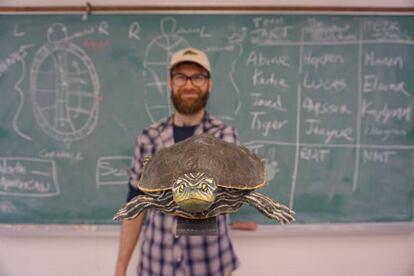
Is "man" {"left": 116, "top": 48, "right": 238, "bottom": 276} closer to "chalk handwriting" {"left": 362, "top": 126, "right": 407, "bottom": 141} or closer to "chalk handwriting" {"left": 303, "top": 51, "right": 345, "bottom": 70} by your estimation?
"chalk handwriting" {"left": 303, "top": 51, "right": 345, "bottom": 70}

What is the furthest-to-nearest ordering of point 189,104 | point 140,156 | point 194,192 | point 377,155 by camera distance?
point 377,155 < point 140,156 < point 189,104 < point 194,192

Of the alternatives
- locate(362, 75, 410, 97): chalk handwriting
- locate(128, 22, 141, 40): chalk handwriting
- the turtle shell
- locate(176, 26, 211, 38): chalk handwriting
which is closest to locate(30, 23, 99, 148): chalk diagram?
locate(128, 22, 141, 40): chalk handwriting

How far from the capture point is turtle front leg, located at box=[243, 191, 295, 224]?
76 cm

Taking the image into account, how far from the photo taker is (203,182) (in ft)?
2.20

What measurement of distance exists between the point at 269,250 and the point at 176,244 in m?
0.68

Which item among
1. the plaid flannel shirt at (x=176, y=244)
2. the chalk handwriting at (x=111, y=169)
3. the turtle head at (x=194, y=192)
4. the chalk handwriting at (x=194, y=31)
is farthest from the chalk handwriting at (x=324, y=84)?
the turtle head at (x=194, y=192)

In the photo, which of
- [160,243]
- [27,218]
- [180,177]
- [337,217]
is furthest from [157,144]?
[337,217]

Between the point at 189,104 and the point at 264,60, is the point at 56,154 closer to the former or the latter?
the point at 189,104

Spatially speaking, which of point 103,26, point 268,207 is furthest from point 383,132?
point 103,26

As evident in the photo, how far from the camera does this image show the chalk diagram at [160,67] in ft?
5.04

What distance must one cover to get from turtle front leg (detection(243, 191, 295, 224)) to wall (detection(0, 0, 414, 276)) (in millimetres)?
857

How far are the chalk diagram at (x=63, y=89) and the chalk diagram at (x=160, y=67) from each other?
0.80ft

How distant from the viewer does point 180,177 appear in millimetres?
709

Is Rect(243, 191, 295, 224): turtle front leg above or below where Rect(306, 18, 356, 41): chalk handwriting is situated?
below
